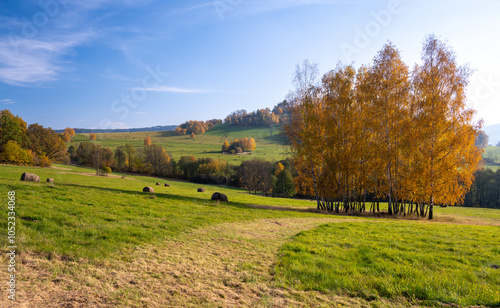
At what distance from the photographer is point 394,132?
89.2 feet

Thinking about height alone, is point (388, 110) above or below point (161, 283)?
above

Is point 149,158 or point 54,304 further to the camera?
point 149,158

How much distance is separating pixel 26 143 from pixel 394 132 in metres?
82.3

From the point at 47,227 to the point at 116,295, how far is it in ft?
19.8

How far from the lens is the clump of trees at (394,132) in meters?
26.1

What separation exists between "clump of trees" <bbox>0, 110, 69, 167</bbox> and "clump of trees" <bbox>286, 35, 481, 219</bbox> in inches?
2507

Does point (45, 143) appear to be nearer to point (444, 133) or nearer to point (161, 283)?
point (161, 283)

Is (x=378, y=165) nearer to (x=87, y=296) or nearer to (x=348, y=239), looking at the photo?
(x=348, y=239)

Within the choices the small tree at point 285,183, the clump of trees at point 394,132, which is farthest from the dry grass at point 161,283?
the small tree at point 285,183

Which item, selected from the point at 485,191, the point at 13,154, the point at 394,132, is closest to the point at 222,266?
the point at 394,132

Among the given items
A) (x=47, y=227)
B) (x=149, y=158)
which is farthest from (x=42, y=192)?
(x=149, y=158)

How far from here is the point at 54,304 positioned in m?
4.91

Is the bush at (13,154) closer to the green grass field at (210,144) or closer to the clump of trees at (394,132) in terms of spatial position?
the clump of trees at (394,132)

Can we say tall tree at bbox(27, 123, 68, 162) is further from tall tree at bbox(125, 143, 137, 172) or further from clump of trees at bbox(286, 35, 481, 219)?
clump of trees at bbox(286, 35, 481, 219)
